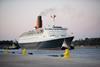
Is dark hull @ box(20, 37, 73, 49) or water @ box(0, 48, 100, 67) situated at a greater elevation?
water @ box(0, 48, 100, 67)

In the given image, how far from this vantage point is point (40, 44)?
101 ft

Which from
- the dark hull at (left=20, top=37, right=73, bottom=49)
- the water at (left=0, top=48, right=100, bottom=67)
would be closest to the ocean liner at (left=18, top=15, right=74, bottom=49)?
the dark hull at (left=20, top=37, right=73, bottom=49)

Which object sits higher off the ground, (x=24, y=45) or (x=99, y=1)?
(x=99, y=1)

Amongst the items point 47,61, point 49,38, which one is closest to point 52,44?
point 49,38

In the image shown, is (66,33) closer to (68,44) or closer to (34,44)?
(68,44)

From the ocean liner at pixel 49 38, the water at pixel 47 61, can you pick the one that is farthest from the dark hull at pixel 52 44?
the water at pixel 47 61

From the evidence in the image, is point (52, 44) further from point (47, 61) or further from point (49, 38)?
point (47, 61)

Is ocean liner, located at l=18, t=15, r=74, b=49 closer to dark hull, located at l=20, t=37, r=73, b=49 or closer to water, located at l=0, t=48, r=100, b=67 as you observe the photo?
dark hull, located at l=20, t=37, r=73, b=49

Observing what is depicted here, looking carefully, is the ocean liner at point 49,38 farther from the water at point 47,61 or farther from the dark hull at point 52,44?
the water at point 47,61

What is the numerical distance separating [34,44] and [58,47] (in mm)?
3141

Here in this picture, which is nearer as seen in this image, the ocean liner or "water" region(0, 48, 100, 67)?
"water" region(0, 48, 100, 67)

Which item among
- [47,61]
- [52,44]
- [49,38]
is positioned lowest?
[52,44]

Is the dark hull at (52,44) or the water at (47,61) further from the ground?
the water at (47,61)

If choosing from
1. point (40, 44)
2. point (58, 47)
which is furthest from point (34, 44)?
point (58, 47)
